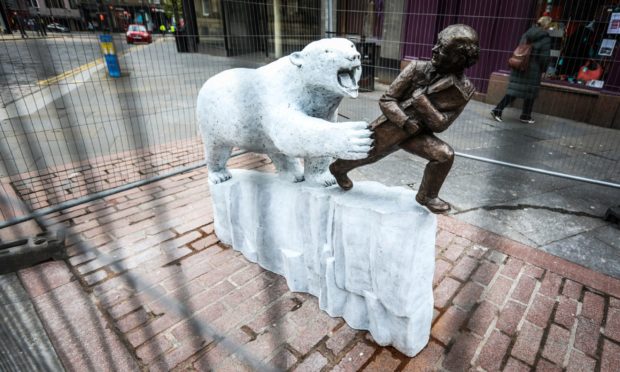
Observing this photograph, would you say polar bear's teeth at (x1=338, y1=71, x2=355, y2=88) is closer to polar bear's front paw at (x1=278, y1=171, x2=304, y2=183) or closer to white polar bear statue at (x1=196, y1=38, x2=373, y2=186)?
white polar bear statue at (x1=196, y1=38, x2=373, y2=186)

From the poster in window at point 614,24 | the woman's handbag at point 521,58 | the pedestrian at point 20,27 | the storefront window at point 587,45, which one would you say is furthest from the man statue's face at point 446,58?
the poster in window at point 614,24

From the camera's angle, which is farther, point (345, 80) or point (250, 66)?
point (250, 66)

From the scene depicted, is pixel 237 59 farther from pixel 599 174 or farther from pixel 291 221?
pixel 599 174

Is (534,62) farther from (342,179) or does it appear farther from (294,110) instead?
(294,110)

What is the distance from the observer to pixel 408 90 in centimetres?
171

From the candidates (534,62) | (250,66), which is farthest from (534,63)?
(250,66)

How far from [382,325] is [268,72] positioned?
149cm

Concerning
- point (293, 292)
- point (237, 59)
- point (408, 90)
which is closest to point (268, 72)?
point (408, 90)

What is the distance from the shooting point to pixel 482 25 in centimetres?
655

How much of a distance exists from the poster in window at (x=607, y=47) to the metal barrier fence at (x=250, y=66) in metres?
0.04

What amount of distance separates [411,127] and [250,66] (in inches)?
143

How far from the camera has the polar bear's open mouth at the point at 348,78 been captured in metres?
1.85

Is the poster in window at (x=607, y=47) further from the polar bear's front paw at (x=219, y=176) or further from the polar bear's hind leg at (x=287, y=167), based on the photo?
the polar bear's front paw at (x=219, y=176)

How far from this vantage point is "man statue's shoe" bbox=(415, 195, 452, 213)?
174 cm
